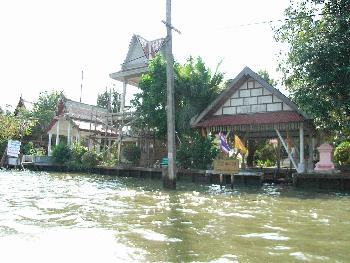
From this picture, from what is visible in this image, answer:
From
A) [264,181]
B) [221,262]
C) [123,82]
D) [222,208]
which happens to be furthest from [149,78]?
[221,262]

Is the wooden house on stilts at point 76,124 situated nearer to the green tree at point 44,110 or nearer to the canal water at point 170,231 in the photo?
the green tree at point 44,110

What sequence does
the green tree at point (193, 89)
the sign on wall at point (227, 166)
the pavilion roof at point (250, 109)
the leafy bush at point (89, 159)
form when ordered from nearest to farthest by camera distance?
the sign on wall at point (227, 166), the pavilion roof at point (250, 109), the green tree at point (193, 89), the leafy bush at point (89, 159)

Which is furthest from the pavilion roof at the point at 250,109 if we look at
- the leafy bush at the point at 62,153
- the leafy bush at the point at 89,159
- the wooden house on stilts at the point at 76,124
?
the leafy bush at the point at 62,153

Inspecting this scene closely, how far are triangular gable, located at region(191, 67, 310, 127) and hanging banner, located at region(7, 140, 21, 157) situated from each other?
1715cm

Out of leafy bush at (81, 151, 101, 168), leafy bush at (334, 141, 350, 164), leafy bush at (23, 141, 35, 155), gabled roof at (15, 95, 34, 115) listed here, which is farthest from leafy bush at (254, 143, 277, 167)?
gabled roof at (15, 95, 34, 115)

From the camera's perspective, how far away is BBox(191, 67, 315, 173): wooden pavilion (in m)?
19.4

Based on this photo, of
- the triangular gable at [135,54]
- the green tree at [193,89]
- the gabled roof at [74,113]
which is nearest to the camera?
the green tree at [193,89]

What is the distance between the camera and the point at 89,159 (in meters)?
27.5

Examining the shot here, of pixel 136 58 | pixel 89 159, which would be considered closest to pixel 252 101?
pixel 136 58

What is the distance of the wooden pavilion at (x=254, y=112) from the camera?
63.6 ft

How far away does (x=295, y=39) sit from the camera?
62.7 ft

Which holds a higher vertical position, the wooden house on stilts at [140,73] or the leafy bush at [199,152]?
the wooden house on stilts at [140,73]

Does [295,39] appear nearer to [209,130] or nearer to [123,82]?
[209,130]

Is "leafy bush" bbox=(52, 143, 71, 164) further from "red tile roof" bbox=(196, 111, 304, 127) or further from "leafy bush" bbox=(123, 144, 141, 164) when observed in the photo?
"red tile roof" bbox=(196, 111, 304, 127)
